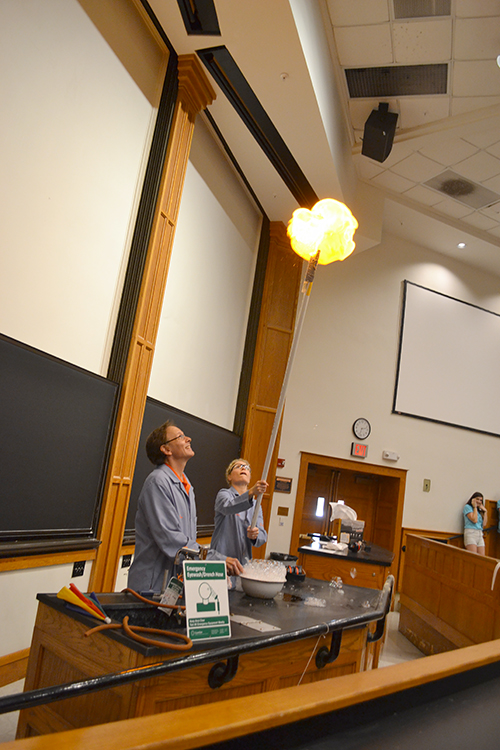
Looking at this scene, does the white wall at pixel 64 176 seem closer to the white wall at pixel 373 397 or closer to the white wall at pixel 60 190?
the white wall at pixel 60 190

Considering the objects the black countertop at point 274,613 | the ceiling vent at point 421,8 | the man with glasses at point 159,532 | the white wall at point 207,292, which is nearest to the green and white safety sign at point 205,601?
the black countertop at point 274,613

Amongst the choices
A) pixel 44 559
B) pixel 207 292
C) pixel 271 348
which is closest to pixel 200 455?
pixel 207 292

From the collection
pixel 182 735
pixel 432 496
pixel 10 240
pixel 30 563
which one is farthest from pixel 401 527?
pixel 182 735

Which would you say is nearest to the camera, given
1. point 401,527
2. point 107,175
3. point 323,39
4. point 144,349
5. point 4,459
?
point 4,459

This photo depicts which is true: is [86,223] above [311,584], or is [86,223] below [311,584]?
above

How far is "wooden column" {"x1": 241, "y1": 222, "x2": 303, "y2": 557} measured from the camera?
23.9ft

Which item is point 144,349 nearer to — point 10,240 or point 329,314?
point 10,240

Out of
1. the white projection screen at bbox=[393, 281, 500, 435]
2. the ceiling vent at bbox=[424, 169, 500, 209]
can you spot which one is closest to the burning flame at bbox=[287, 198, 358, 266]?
the ceiling vent at bbox=[424, 169, 500, 209]

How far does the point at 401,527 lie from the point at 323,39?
6.63m

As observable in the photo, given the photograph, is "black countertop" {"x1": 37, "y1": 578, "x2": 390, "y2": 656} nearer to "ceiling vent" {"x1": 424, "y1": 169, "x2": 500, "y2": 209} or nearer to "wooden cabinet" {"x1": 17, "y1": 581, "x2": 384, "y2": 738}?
"wooden cabinet" {"x1": 17, "y1": 581, "x2": 384, "y2": 738}

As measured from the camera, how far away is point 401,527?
827cm

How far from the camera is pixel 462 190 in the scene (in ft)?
25.5

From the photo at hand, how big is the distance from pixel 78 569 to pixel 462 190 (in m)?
7.16

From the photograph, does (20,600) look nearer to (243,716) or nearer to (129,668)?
(129,668)
